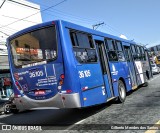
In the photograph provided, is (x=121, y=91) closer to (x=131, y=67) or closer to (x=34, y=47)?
(x=131, y=67)

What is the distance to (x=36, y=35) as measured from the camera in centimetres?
888

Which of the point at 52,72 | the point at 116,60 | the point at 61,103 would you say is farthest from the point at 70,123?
Answer: the point at 116,60

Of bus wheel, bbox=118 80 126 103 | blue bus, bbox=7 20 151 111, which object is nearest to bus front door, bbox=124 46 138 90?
bus wheel, bbox=118 80 126 103

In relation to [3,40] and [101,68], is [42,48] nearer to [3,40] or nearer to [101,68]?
[101,68]

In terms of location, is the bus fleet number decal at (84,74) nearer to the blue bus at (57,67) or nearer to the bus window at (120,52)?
the blue bus at (57,67)

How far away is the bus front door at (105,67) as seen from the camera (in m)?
10.5

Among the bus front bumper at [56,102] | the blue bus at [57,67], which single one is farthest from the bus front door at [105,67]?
the bus front bumper at [56,102]

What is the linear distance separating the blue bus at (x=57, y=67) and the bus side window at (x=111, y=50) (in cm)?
105

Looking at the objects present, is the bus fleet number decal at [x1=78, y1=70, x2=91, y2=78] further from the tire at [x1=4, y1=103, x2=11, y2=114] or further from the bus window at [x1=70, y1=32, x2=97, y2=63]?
the tire at [x1=4, y1=103, x2=11, y2=114]

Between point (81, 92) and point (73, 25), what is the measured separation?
2.18 m

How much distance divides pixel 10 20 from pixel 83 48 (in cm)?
2043

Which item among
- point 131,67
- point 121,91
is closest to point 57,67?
point 121,91

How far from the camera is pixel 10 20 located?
92.1ft

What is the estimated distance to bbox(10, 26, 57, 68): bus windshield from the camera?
8492 mm
